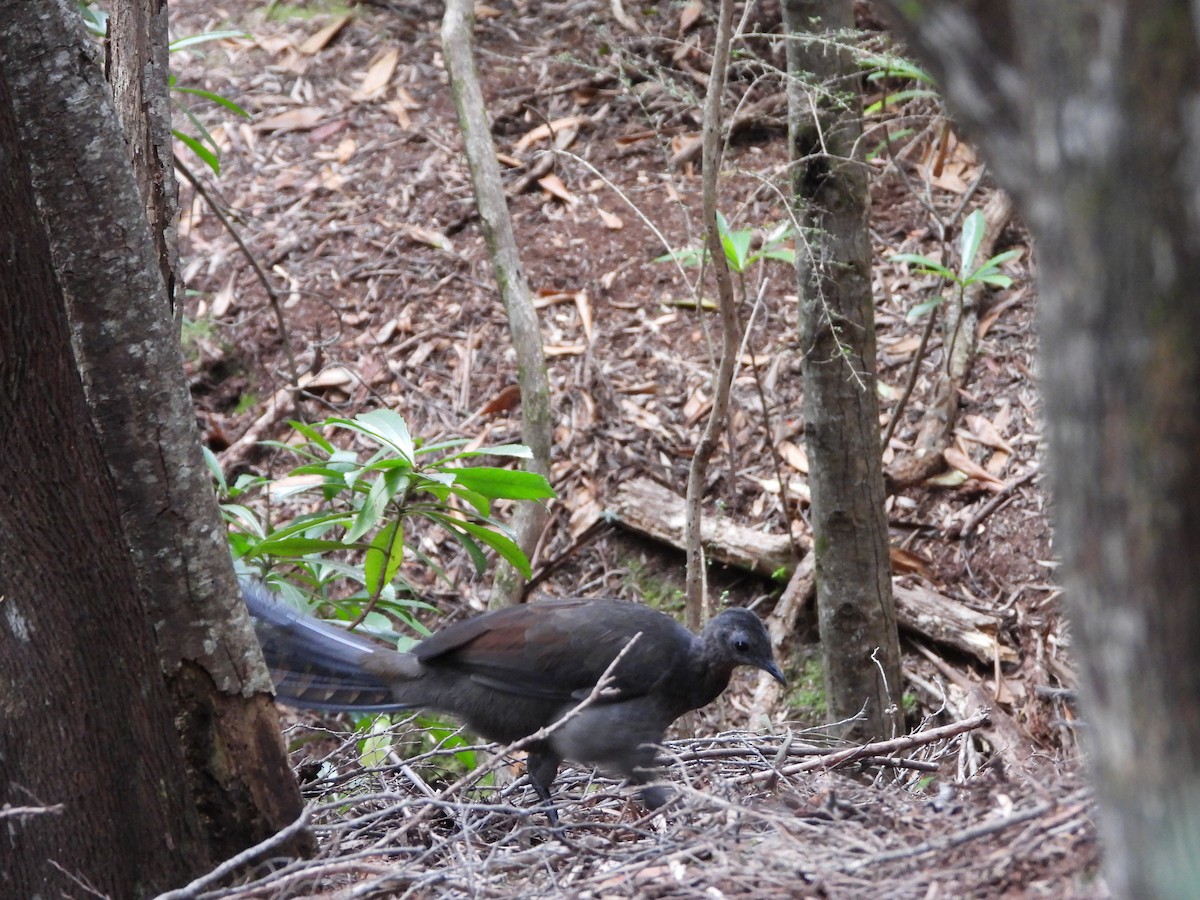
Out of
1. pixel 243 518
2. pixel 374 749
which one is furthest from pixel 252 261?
pixel 374 749

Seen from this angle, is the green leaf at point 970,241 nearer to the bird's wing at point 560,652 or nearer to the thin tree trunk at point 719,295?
the thin tree trunk at point 719,295

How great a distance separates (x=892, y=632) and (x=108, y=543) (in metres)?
3.14

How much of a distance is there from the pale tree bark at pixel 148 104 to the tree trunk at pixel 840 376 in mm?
2040

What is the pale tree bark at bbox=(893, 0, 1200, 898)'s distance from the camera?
134 centimetres

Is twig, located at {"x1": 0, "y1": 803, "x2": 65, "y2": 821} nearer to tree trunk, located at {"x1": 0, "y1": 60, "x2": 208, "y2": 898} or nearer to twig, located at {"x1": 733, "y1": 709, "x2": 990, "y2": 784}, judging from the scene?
tree trunk, located at {"x1": 0, "y1": 60, "x2": 208, "y2": 898}

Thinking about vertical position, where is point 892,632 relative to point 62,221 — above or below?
below

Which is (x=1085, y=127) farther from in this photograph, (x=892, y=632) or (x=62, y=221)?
(x=892, y=632)

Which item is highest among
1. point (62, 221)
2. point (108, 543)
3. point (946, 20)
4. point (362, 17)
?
point (362, 17)

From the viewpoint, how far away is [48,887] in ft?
9.27

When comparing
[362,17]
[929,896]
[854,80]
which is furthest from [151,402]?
[362,17]

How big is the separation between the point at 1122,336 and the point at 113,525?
2255 mm

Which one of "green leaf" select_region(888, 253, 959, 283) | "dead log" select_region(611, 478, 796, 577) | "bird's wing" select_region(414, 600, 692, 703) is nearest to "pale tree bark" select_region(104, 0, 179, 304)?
"bird's wing" select_region(414, 600, 692, 703)

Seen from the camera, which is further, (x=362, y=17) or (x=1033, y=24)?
(x=362, y=17)

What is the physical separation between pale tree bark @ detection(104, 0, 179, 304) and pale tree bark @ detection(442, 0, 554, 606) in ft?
7.68
